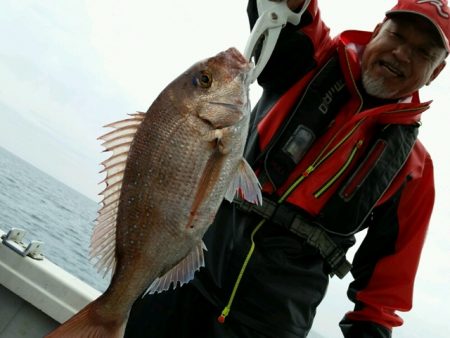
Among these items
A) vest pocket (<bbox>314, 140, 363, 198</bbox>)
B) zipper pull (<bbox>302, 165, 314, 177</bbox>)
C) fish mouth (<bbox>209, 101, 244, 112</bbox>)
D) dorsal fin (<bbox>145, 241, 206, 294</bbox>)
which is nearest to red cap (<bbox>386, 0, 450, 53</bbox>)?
vest pocket (<bbox>314, 140, 363, 198</bbox>)

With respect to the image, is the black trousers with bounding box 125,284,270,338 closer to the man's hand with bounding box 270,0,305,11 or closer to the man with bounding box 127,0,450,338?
the man with bounding box 127,0,450,338

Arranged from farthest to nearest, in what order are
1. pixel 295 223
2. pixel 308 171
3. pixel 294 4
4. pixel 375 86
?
pixel 375 86 < pixel 308 171 < pixel 295 223 < pixel 294 4

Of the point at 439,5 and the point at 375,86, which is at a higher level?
the point at 439,5

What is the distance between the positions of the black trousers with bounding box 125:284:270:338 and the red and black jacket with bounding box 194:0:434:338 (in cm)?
13

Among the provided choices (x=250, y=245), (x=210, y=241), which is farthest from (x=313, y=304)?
(x=210, y=241)

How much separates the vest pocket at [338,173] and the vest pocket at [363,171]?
0.08 m

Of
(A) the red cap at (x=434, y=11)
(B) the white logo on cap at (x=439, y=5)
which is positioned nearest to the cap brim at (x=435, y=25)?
(A) the red cap at (x=434, y=11)

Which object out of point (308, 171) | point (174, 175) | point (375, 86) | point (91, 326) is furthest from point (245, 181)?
point (375, 86)

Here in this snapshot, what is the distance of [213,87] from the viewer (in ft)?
6.47

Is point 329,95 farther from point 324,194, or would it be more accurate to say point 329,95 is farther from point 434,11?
point 434,11

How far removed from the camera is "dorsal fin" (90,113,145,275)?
2.00 meters

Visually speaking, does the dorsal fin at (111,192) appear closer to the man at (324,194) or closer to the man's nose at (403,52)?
the man at (324,194)

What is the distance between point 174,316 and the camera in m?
2.86

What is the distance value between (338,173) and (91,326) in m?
1.89
